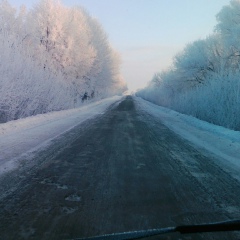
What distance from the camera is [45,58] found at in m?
23.3

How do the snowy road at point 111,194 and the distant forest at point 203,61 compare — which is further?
the distant forest at point 203,61

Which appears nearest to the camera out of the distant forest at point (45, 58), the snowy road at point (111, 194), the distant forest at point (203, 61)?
the snowy road at point (111, 194)

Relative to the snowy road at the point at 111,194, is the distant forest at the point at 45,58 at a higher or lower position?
higher

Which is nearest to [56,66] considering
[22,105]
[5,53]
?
[22,105]

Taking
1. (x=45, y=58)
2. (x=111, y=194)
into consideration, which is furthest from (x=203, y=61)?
(x=111, y=194)

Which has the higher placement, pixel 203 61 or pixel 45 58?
pixel 45 58

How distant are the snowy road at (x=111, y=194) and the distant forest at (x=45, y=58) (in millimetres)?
8847

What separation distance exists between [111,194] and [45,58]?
20674 mm

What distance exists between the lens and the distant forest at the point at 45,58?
1466 cm

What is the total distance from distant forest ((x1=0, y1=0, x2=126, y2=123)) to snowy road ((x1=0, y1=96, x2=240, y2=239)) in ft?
29.0

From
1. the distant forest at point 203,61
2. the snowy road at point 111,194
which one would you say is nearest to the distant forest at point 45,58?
the snowy road at point 111,194

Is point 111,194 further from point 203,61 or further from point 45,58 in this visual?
point 203,61

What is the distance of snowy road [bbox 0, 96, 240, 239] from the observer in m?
3.08

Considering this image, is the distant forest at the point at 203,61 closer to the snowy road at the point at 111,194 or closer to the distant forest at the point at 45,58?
the distant forest at the point at 45,58
